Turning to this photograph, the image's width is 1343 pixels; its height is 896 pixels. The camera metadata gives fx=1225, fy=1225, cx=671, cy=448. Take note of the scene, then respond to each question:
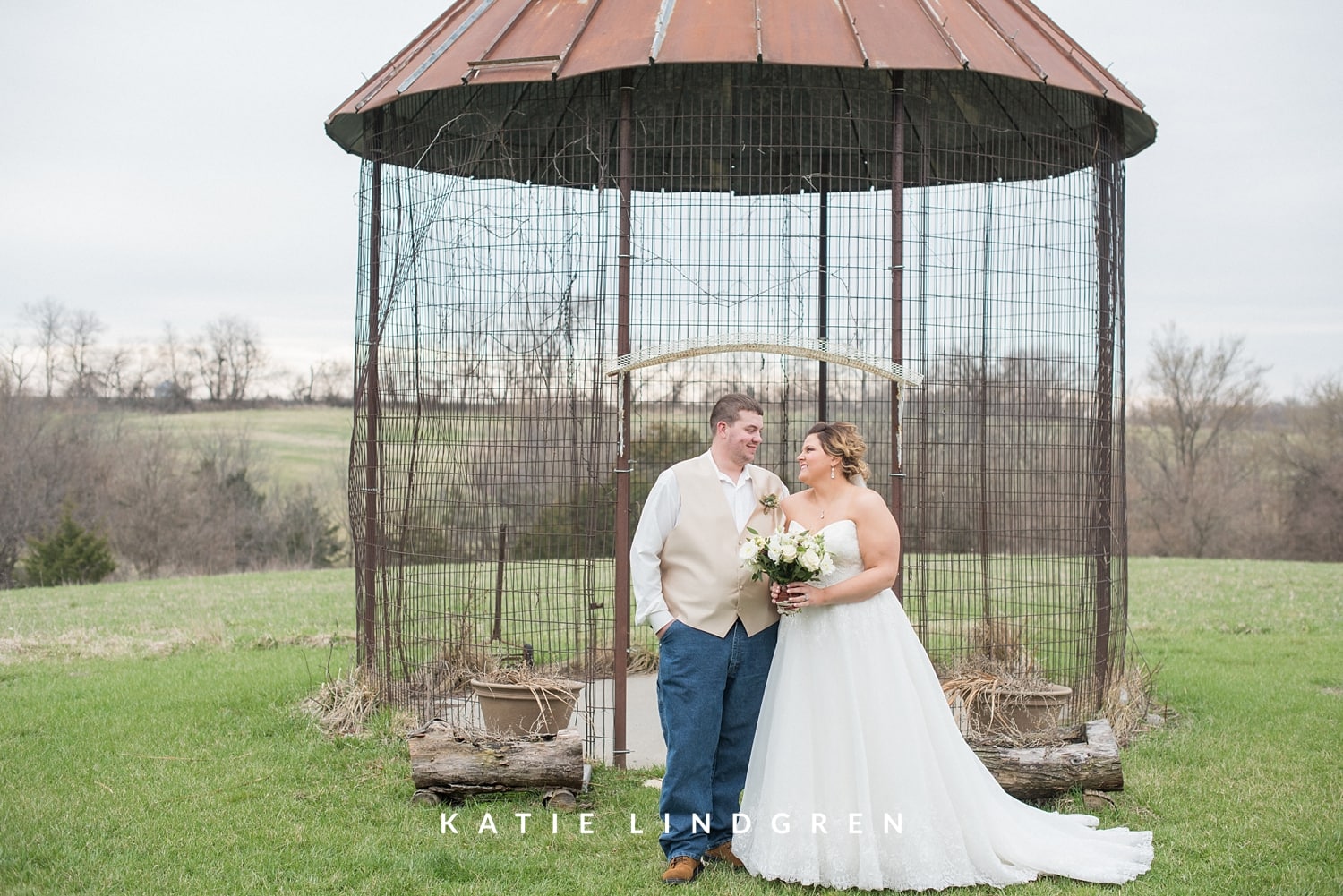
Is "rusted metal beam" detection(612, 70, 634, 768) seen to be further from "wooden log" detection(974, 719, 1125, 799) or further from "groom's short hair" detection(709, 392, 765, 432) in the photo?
"wooden log" detection(974, 719, 1125, 799)

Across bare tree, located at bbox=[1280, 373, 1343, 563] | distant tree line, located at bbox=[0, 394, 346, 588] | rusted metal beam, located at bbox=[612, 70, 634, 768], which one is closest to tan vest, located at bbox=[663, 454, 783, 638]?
rusted metal beam, located at bbox=[612, 70, 634, 768]

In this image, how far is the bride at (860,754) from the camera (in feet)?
17.1

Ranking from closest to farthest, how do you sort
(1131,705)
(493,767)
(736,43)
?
1. (493,767)
2. (736,43)
3. (1131,705)

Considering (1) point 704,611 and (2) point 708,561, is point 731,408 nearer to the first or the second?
(2) point 708,561

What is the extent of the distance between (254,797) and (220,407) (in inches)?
1673

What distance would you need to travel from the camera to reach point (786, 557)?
505 cm

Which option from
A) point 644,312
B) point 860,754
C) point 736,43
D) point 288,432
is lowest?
point 860,754

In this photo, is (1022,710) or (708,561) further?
(1022,710)

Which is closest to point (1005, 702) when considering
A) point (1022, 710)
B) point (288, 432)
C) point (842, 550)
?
point (1022, 710)

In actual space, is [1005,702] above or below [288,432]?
below

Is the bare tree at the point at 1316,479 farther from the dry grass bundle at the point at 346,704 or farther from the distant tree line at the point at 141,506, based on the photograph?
the dry grass bundle at the point at 346,704

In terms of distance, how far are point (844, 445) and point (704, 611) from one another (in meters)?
0.98

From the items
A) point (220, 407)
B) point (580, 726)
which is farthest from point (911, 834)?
point (220, 407)

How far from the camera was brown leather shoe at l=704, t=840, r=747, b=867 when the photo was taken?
5.52 m
